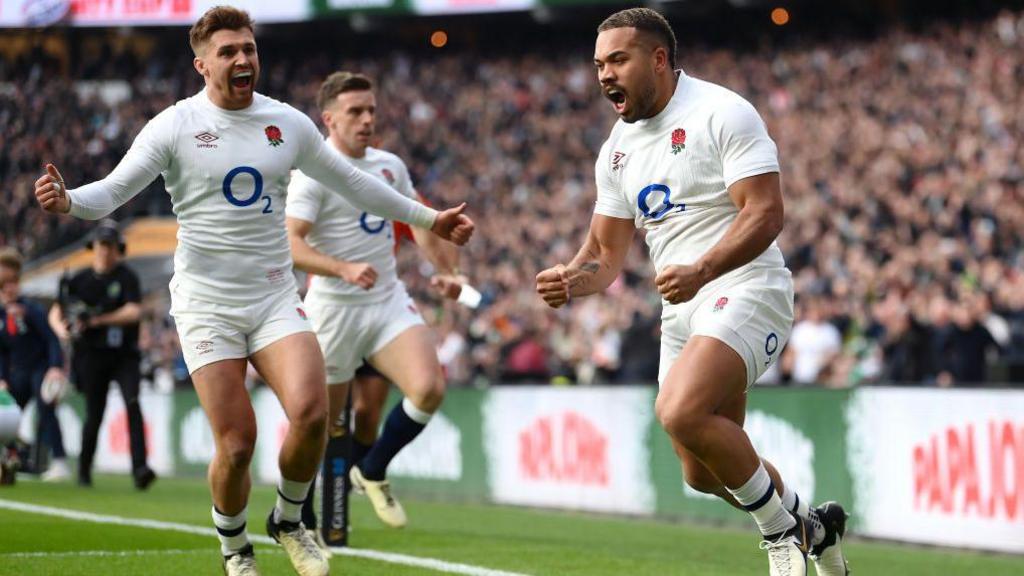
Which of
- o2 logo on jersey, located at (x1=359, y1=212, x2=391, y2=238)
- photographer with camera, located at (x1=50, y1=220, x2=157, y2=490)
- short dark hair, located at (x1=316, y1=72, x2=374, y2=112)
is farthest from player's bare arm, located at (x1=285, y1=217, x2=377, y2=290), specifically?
photographer with camera, located at (x1=50, y1=220, x2=157, y2=490)

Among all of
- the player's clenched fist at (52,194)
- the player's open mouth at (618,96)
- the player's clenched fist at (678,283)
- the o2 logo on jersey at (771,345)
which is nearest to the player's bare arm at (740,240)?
the player's clenched fist at (678,283)

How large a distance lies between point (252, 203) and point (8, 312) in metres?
8.00

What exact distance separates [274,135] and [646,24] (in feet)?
5.85

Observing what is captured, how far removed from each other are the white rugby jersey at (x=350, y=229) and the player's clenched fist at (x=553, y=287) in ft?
9.96

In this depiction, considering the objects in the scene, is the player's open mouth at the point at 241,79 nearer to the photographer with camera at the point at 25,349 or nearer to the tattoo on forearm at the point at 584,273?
the tattoo on forearm at the point at 584,273

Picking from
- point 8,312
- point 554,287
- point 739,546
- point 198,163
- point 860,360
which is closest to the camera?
point 554,287

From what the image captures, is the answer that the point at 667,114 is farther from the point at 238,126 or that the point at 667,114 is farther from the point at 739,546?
the point at 739,546

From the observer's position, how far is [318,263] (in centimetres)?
880

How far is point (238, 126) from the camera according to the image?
277 inches

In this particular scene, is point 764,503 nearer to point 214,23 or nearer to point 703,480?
point 703,480

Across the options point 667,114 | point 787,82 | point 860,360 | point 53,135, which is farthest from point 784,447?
point 53,135

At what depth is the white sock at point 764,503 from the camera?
6.30 metres

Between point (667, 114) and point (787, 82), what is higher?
point (787, 82)

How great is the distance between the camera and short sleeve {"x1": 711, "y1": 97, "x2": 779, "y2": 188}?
623cm
